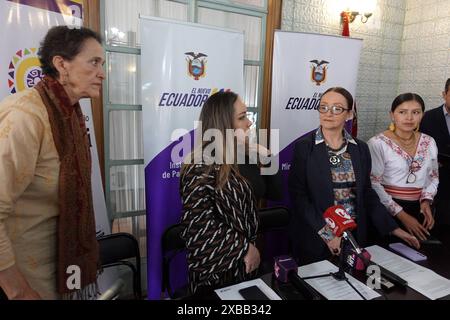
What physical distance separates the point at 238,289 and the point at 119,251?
1038mm

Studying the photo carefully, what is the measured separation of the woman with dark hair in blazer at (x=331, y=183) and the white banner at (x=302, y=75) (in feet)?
3.22

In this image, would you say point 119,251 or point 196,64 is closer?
point 119,251

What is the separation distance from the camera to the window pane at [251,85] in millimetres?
2984

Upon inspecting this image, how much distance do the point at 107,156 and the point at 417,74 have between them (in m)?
3.59

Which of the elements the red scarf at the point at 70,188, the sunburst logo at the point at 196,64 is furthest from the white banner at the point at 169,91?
the red scarf at the point at 70,188

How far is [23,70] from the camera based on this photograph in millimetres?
1767

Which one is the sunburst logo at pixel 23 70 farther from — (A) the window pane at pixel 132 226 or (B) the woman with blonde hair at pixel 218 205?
(A) the window pane at pixel 132 226

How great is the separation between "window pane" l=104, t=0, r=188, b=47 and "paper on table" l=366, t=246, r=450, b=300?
218 cm

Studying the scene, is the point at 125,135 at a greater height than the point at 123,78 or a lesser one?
lesser

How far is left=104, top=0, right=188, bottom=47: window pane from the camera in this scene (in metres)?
2.36

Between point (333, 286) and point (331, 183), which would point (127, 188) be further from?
point (333, 286)

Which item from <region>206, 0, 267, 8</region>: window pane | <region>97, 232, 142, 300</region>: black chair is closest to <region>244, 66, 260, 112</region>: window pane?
<region>206, 0, 267, 8</region>: window pane

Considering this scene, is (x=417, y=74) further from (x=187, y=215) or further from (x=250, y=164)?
(x=187, y=215)

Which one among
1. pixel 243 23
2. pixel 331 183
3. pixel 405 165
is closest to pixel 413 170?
pixel 405 165
